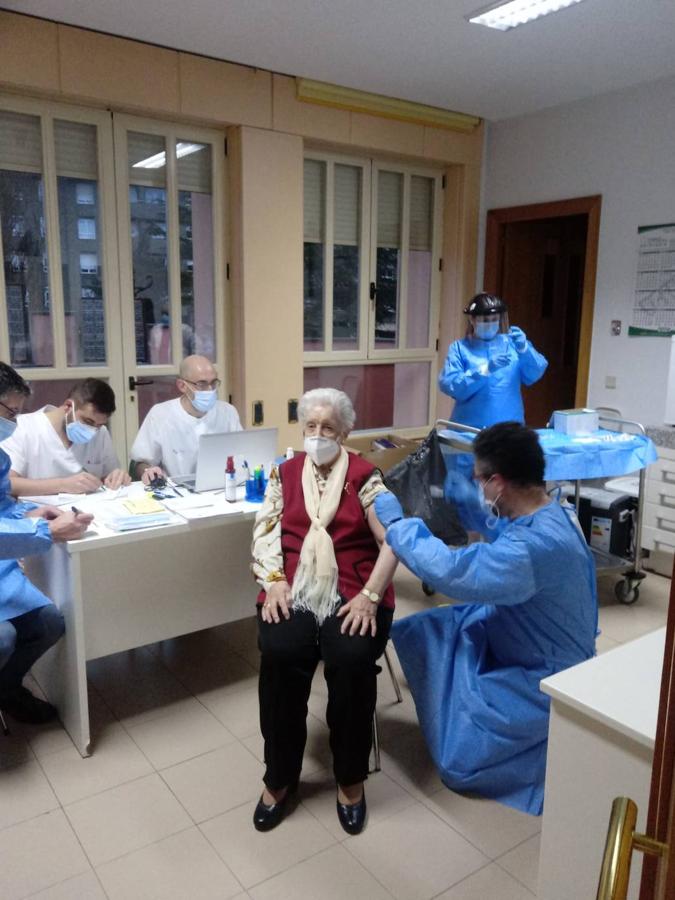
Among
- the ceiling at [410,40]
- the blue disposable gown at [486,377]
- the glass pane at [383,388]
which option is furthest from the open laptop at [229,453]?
the glass pane at [383,388]

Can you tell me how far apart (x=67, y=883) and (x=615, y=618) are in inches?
103

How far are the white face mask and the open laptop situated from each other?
0.46m

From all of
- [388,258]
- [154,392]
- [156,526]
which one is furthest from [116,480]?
[388,258]

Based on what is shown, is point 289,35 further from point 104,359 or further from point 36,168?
point 104,359

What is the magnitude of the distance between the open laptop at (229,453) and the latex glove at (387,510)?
689mm

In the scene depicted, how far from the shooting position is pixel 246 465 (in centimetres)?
269

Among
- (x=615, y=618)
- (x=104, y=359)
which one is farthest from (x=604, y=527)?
(x=104, y=359)

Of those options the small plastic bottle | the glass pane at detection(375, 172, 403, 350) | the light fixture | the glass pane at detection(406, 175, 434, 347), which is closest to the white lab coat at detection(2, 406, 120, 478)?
the small plastic bottle

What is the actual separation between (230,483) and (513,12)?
95.0 inches

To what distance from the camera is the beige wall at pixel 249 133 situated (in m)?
3.35

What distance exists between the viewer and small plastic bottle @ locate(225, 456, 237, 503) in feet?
8.43

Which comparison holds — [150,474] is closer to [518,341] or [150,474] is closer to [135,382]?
[135,382]

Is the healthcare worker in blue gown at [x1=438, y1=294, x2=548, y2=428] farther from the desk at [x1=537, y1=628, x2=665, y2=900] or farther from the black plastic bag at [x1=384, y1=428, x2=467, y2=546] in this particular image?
the desk at [x1=537, y1=628, x2=665, y2=900]

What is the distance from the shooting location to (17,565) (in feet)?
7.56
